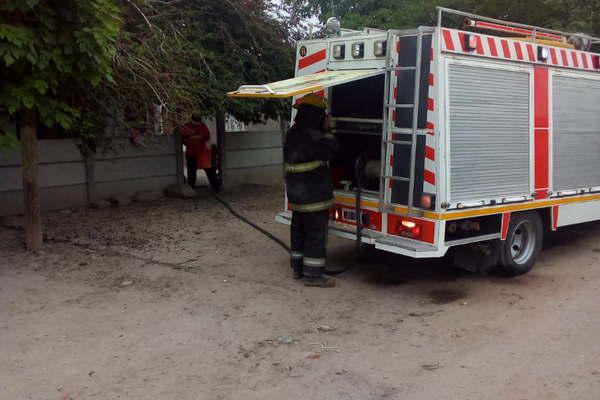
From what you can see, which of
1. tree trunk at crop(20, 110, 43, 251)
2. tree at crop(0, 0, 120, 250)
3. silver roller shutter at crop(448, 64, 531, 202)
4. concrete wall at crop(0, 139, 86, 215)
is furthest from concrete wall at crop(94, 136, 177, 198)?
silver roller shutter at crop(448, 64, 531, 202)

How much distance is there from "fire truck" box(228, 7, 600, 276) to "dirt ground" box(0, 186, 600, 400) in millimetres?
617

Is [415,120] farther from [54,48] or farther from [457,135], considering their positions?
[54,48]

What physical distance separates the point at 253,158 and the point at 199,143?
1.89 m

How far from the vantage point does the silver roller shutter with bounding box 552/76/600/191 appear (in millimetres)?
6973

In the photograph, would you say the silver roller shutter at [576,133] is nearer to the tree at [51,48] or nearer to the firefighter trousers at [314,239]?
the firefighter trousers at [314,239]

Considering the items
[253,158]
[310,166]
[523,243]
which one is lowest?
[523,243]

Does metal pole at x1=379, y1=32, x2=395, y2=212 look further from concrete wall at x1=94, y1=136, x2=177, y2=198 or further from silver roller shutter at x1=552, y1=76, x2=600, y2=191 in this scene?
concrete wall at x1=94, y1=136, x2=177, y2=198

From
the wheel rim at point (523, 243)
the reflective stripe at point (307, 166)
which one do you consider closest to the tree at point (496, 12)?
the wheel rim at point (523, 243)

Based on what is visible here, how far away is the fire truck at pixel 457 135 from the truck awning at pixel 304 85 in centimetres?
2

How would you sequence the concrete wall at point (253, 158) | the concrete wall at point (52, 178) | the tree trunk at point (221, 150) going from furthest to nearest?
the concrete wall at point (253, 158) → the tree trunk at point (221, 150) → the concrete wall at point (52, 178)

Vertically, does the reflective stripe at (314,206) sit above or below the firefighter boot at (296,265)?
above

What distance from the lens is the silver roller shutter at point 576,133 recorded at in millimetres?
6973

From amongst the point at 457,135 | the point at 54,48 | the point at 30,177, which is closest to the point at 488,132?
the point at 457,135

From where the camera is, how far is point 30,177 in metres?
7.19
